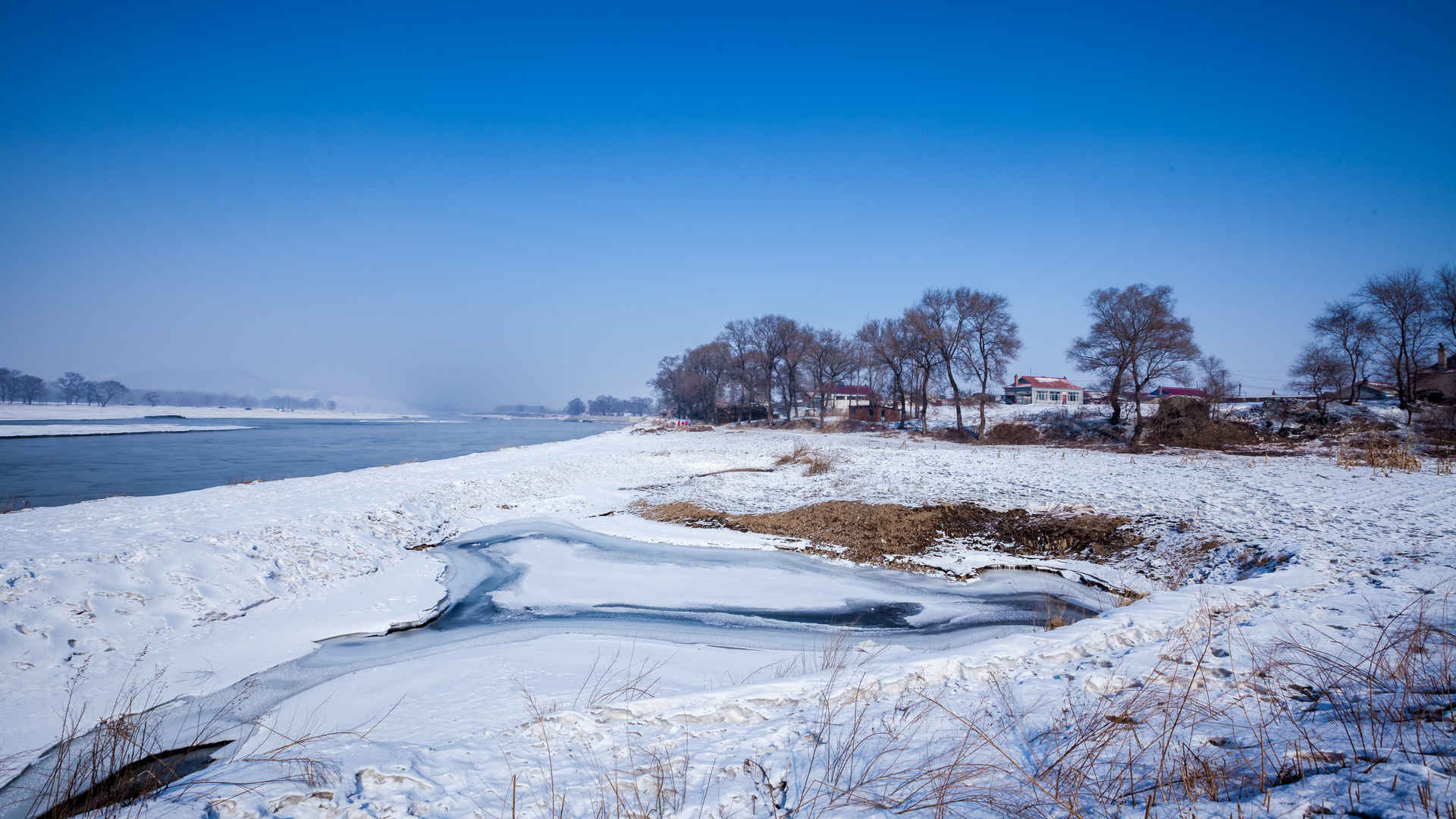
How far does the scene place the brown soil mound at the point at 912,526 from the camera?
37.6ft

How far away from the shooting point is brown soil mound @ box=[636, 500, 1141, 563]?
11453 millimetres

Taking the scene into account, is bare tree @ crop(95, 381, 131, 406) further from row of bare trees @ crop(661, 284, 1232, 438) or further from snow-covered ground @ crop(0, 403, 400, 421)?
row of bare trees @ crop(661, 284, 1232, 438)

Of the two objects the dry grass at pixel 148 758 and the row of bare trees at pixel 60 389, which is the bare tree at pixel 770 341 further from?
the row of bare trees at pixel 60 389

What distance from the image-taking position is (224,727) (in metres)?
5.06

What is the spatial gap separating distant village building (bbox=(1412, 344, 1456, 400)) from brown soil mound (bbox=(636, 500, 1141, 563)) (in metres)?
40.6

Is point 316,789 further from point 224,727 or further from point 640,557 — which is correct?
point 640,557

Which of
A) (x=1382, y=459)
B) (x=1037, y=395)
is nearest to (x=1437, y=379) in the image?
(x=1382, y=459)

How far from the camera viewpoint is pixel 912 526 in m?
13.1

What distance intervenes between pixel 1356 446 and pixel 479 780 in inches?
1401

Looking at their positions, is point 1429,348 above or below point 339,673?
above

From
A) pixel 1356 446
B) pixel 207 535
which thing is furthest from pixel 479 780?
pixel 1356 446

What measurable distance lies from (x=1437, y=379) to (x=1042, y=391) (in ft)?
163

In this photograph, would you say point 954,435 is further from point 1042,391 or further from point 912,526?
point 1042,391

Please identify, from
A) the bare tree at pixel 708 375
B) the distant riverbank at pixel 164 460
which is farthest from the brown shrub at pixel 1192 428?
the bare tree at pixel 708 375
